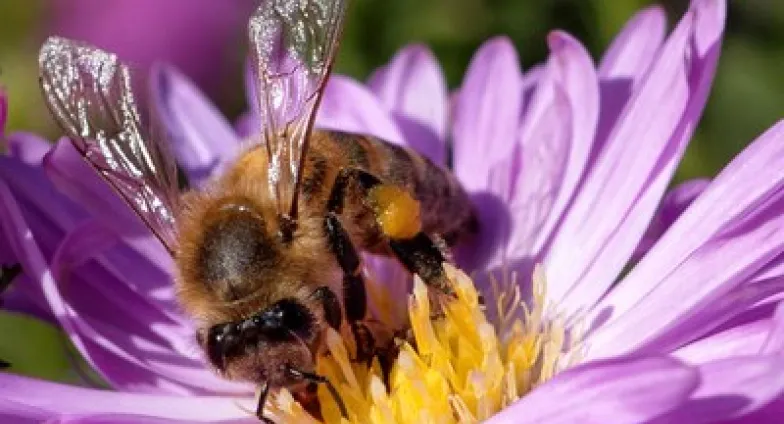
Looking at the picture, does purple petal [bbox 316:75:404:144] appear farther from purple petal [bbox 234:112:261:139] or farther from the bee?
the bee

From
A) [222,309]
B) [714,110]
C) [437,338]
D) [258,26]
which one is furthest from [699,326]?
[714,110]

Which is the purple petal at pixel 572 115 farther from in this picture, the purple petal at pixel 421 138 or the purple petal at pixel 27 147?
the purple petal at pixel 27 147

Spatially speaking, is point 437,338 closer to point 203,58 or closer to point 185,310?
point 185,310

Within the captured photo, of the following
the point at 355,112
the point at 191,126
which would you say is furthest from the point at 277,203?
the point at 191,126

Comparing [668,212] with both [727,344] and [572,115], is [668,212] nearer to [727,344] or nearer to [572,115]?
[572,115]

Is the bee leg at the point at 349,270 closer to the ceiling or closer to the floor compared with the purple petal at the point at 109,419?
closer to the ceiling

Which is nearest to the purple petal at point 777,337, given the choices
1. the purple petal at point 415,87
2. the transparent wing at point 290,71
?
the transparent wing at point 290,71
